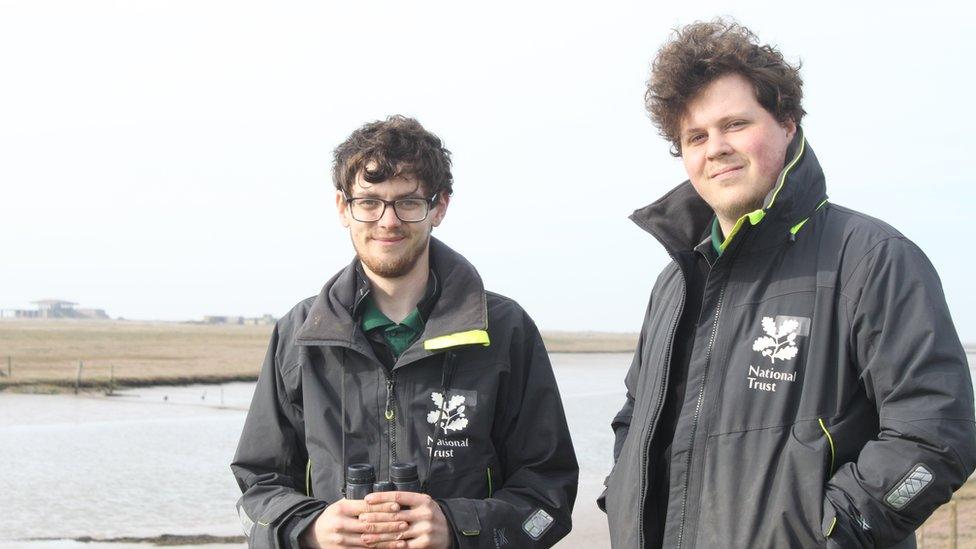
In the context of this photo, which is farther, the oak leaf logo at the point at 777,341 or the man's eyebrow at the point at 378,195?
the man's eyebrow at the point at 378,195

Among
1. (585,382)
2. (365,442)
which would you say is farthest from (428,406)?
(585,382)

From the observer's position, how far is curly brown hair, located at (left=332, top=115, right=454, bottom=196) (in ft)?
12.8

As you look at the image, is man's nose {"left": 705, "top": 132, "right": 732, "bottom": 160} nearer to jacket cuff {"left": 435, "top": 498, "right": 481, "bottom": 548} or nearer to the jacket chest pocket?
the jacket chest pocket

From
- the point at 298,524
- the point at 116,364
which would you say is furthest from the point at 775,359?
the point at 116,364

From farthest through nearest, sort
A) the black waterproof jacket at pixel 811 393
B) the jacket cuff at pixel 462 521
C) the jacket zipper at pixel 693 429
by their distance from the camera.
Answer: the jacket cuff at pixel 462 521 < the jacket zipper at pixel 693 429 < the black waterproof jacket at pixel 811 393

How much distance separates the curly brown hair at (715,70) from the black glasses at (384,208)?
101 cm

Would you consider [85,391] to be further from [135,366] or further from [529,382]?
[529,382]

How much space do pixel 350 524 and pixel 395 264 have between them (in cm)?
105

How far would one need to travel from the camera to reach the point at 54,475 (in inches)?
665

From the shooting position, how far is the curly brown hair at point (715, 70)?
11.0 feet

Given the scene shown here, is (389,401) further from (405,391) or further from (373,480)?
(373,480)

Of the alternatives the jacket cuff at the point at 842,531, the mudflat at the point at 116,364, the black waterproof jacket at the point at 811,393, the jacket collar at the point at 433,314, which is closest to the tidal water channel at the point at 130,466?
the mudflat at the point at 116,364

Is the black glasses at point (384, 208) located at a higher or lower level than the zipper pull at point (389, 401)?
higher

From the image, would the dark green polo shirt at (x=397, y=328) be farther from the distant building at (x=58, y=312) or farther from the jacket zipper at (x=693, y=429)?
the distant building at (x=58, y=312)
